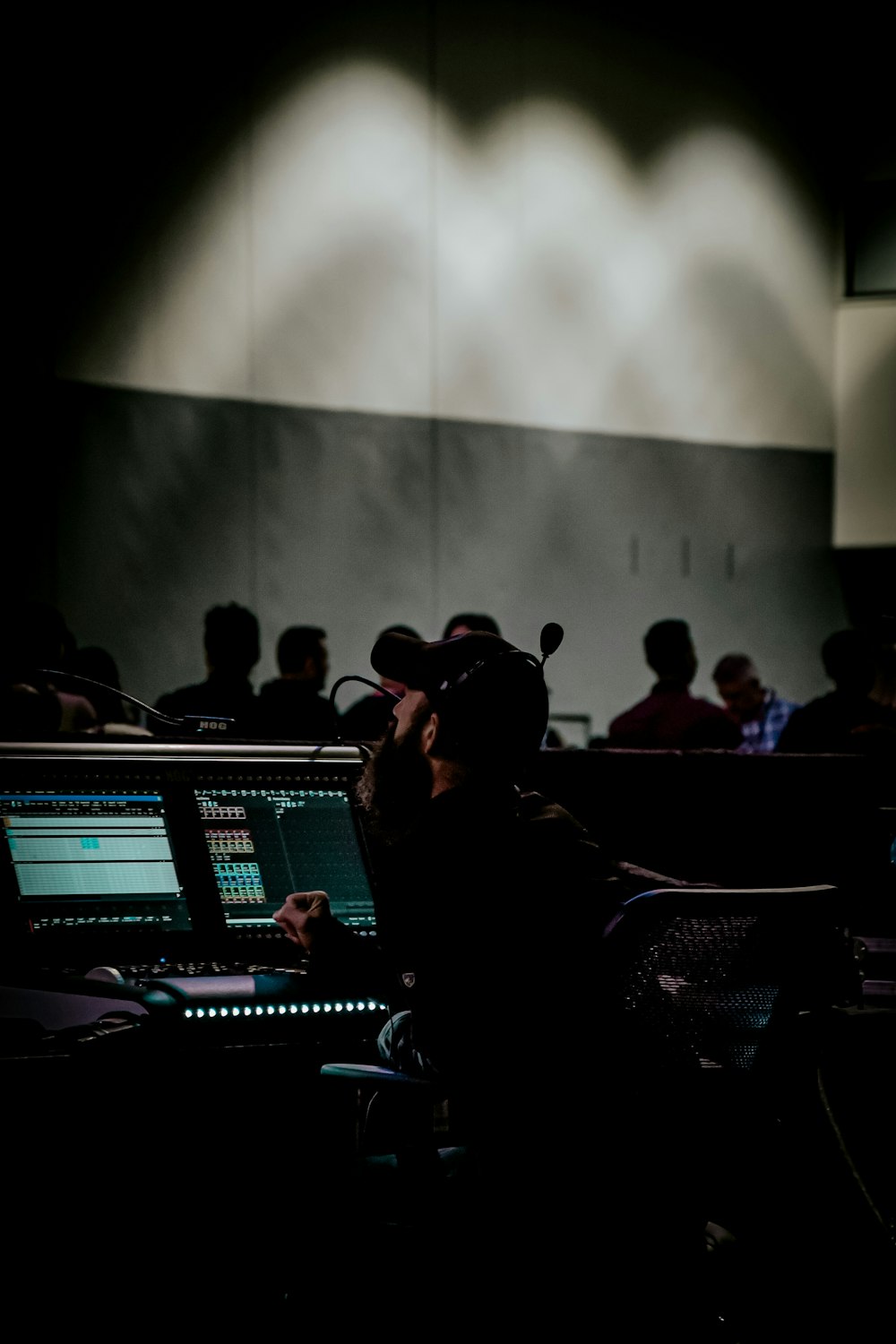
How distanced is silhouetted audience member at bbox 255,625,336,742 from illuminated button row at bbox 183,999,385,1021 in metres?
0.50

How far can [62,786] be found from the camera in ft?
7.95

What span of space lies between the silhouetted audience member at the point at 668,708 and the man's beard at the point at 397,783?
2.79 m

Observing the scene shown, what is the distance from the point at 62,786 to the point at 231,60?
18.8 feet

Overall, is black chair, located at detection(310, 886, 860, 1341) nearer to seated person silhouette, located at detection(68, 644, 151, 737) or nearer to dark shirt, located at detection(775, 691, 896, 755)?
dark shirt, located at detection(775, 691, 896, 755)

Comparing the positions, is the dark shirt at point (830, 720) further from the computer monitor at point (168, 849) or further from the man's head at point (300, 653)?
the computer monitor at point (168, 849)

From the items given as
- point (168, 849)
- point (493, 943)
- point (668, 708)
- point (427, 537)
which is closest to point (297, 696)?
point (668, 708)

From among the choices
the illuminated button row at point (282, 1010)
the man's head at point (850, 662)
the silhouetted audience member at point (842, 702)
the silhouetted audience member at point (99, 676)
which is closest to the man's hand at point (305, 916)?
the illuminated button row at point (282, 1010)

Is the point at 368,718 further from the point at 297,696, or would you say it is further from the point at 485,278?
the point at 485,278

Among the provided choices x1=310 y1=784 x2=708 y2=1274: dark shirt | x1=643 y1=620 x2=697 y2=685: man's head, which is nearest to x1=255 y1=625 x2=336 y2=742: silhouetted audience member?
x1=310 y1=784 x2=708 y2=1274: dark shirt

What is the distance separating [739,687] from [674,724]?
1.61m

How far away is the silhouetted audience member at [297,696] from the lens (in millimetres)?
3828

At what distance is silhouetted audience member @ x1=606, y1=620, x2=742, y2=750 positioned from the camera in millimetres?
5070

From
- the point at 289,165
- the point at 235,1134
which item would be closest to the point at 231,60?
the point at 289,165

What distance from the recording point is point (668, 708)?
520 centimetres
